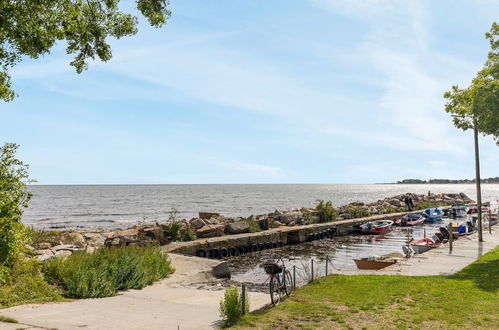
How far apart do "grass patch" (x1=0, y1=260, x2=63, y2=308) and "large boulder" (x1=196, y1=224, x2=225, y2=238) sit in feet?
55.1

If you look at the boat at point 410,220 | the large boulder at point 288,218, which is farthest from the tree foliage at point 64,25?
the boat at point 410,220

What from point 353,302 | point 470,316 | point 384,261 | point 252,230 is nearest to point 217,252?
point 252,230

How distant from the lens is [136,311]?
10492 mm

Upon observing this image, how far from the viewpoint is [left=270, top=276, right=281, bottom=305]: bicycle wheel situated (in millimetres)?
11414

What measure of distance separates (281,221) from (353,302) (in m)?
31.1

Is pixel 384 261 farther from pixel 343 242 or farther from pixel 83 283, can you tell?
pixel 343 242

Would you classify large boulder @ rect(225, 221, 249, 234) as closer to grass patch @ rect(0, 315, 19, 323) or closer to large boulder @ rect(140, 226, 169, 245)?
large boulder @ rect(140, 226, 169, 245)

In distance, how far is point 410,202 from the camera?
68.3m

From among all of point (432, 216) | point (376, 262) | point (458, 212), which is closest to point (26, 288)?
point (376, 262)

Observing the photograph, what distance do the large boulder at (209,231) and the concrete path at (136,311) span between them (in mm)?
15763

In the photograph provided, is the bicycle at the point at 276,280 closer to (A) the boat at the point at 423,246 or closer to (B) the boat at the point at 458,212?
(A) the boat at the point at 423,246

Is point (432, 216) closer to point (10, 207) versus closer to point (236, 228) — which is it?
point (236, 228)

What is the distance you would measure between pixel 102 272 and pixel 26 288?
6.91ft

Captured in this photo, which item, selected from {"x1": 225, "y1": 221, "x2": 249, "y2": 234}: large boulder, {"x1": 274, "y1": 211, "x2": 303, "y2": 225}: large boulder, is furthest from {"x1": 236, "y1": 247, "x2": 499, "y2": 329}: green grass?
{"x1": 274, "y1": 211, "x2": 303, "y2": 225}: large boulder
